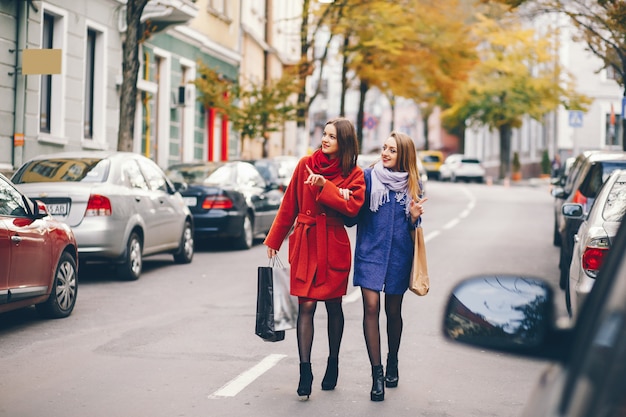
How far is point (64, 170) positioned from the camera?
1320cm

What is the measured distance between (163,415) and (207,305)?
5172mm

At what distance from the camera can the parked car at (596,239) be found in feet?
27.0

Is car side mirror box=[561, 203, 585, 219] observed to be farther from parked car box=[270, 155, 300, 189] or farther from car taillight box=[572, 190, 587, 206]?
parked car box=[270, 155, 300, 189]

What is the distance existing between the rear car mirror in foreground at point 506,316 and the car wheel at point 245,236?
1594 cm

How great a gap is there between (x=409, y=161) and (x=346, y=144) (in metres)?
0.44

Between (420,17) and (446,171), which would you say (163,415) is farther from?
(446,171)

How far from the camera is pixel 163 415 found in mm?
6281

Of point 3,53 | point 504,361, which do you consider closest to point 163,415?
point 504,361

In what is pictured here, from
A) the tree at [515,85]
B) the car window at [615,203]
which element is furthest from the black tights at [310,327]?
the tree at [515,85]

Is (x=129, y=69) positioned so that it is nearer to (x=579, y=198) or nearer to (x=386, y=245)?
(x=579, y=198)

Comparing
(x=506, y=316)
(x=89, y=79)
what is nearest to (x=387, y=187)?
(x=506, y=316)

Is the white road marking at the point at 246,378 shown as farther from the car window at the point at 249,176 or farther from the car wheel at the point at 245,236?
the car window at the point at 249,176

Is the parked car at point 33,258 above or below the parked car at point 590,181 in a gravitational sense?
below

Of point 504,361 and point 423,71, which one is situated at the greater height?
point 423,71
